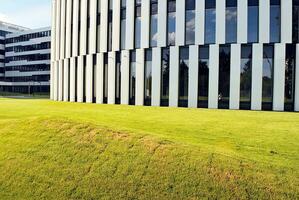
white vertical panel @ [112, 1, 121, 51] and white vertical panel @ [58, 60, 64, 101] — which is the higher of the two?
white vertical panel @ [112, 1, 121, 51]

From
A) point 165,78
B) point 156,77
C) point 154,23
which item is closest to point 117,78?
point 156,77

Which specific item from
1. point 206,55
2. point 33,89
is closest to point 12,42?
point 33,89

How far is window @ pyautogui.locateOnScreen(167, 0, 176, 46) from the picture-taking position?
86.1 feet

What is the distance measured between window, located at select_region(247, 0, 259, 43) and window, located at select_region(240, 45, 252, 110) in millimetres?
686

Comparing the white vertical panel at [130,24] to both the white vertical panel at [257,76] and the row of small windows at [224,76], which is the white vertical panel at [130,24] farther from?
the white vertical panel at [257,76]

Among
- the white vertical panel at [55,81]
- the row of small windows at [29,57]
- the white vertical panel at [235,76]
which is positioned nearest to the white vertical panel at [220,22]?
the white vertical panel at [235,76]

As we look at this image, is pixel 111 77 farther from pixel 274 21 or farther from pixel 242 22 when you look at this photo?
pixel 274 21

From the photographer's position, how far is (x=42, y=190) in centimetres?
756

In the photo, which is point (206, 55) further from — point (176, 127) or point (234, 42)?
point (176, 127)

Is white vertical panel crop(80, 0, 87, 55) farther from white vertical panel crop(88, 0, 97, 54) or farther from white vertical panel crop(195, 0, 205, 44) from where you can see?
white vertical panel crop(195, 0, 205, 44)

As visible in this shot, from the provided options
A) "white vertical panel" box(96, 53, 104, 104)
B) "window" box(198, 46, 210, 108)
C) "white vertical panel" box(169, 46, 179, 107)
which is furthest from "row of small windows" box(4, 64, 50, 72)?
"window" box(198, 46, 210, 108)

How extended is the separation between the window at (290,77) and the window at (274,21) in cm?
112

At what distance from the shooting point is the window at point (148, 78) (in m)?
27.4

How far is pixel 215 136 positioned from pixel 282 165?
3187 millimetres
